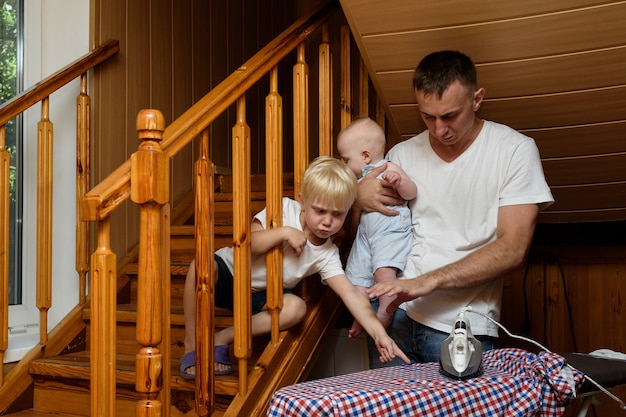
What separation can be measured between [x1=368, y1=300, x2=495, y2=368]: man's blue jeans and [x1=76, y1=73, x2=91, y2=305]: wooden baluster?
111 cm

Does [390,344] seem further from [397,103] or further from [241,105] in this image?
[397,103]

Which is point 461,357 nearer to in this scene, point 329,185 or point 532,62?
point 329,185

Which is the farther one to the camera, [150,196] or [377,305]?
[377,305]

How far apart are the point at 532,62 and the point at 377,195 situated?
0.65 meters

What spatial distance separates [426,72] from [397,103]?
19.9 inches

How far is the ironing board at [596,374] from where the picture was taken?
1.67 m

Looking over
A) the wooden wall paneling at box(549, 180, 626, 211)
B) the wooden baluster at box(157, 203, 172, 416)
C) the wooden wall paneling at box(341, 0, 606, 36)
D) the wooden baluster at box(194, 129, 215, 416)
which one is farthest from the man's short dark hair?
the wooden wall paneling at box(549, 180, 626, 211)

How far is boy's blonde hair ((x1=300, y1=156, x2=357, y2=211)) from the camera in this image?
200 cm

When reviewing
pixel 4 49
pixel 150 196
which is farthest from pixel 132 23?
pixel 150 196

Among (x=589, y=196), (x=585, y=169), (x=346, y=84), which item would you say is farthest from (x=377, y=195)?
(x=589, y=196)

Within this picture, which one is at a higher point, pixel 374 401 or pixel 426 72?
pixel 426 72

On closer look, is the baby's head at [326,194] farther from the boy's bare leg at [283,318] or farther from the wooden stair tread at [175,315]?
the wooden stair tread at [175,315]

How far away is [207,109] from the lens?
1.80m

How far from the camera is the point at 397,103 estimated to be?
99.9 inches
